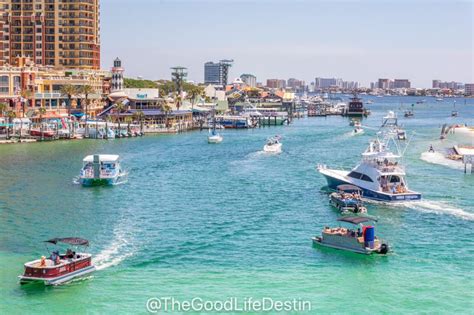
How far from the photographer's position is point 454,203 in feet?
193

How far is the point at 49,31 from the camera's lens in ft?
520

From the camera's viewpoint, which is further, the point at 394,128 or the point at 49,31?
the point at 49,31

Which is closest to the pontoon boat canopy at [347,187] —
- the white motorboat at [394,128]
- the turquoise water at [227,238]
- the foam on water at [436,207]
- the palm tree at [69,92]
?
the turquoise water at [227,238]

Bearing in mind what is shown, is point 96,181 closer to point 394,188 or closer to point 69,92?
point 394,188

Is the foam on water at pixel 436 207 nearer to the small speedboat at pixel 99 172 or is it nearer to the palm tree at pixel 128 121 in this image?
the small speedboat at pixel 99 172

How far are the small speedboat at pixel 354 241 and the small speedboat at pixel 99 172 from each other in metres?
30.4

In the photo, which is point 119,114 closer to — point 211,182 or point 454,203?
point 211,182

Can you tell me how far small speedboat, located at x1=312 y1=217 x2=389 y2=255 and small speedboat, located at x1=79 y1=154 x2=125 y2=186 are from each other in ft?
99.7

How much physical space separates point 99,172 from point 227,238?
1054 inches

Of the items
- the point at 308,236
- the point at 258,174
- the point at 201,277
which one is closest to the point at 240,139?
the point at 258,174

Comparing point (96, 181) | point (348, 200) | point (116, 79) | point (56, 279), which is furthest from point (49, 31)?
point (56, 279)

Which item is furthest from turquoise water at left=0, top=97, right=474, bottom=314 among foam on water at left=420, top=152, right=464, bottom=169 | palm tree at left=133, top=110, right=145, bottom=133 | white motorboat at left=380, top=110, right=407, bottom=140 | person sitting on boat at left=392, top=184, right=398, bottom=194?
palm tree at left=133, top=110, right=145, bottom=133

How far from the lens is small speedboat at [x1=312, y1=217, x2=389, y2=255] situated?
4300 centimetres

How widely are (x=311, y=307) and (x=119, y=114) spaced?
11530 centimetres
